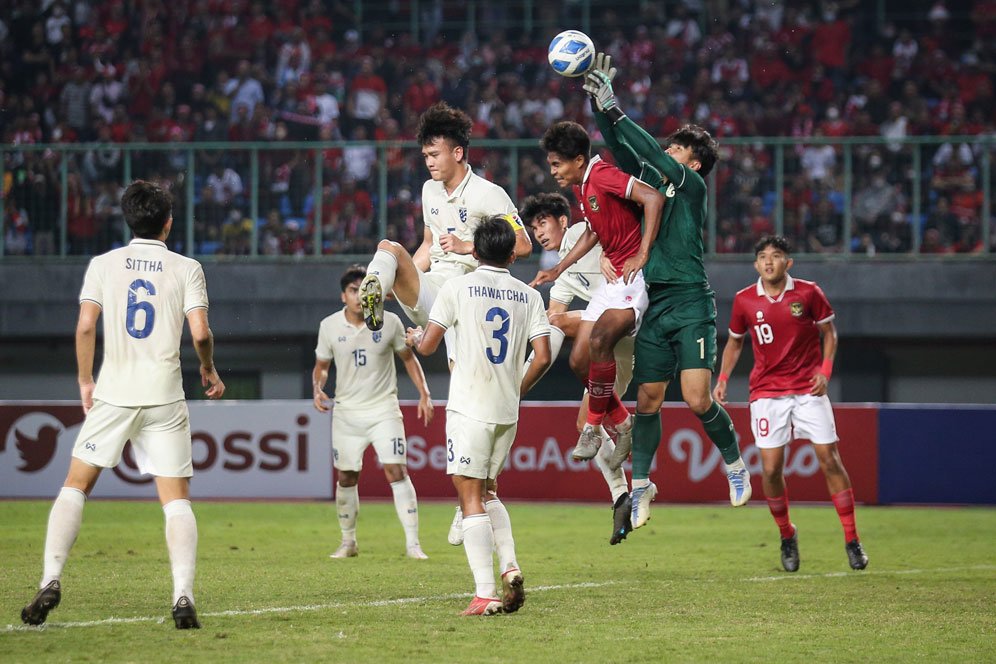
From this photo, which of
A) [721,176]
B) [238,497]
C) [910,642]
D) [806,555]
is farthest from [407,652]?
[721,176]

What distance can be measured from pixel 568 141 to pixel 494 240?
3.77 ft

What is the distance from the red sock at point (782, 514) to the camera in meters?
11.0

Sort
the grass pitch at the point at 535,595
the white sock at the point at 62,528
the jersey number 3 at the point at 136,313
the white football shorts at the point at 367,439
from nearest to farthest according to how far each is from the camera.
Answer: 1. the grass pitch at the point at 535,595
2. the white sock at the point at 62,528
3. the jersey number 3 at the point at 136,313
4. the white football shorts at the point at 367,439

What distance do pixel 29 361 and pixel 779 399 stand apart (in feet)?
43.6

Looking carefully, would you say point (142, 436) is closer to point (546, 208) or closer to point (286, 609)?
point (286, 609)

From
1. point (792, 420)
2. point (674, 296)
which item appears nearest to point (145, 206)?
point (674, 296)

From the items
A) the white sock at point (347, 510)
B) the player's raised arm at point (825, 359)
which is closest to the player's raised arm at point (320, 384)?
the white sock at point (347, 510)

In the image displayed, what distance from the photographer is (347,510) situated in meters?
11.9

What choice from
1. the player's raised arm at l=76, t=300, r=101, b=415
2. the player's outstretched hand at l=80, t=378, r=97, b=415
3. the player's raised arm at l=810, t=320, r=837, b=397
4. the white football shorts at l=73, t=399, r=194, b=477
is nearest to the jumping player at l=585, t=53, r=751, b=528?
the player's raised arm at l=810, t=320, r=837, b=397

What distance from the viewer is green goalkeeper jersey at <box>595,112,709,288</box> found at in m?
8.59

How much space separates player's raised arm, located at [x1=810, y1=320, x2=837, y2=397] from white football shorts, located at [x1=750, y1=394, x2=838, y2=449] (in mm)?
80

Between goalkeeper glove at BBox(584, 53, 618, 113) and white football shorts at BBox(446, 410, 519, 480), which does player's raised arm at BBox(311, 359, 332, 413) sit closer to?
white football shorts at BBox(446, 410, 519, 480)

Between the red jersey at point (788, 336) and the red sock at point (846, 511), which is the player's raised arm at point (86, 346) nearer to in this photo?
the red jersey at point (788, 336)

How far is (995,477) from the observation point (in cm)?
1689
